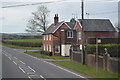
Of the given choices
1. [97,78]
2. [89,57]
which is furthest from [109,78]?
[89,57]

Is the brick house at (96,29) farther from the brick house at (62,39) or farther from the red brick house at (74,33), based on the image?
the brick house at (62,39)

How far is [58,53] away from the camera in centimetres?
5344

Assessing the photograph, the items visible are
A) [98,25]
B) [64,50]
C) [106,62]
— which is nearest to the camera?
[106,62]

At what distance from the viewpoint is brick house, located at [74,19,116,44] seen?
163 feet

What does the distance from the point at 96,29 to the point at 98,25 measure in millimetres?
1364

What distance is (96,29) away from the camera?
50.2m

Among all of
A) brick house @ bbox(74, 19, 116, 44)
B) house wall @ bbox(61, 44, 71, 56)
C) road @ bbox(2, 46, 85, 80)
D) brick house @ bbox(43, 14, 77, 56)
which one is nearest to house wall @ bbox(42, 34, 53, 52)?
brick house @ bbox(43, 14, 77, 56)

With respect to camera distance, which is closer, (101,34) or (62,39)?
(101,34)

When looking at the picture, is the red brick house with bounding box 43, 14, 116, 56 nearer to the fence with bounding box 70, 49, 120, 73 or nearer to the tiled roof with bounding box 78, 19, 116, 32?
the tiled roof with bounding box 78, 19, 116, 32

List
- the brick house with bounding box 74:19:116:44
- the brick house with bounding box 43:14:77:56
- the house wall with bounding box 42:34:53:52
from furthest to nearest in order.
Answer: the house wall with bounding box 42:34:53:52 → the brick house with bounding box 43:14:77:56 → the brick house with bounding box 74:19:116:44

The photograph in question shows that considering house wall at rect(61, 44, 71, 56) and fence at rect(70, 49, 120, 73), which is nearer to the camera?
fence at rect(70, 49, 120, 73)

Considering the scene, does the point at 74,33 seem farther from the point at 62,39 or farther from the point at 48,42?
the point at 48,42

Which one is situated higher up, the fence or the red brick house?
the red brick house

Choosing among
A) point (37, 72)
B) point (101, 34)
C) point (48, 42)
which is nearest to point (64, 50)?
point (101, 34)
